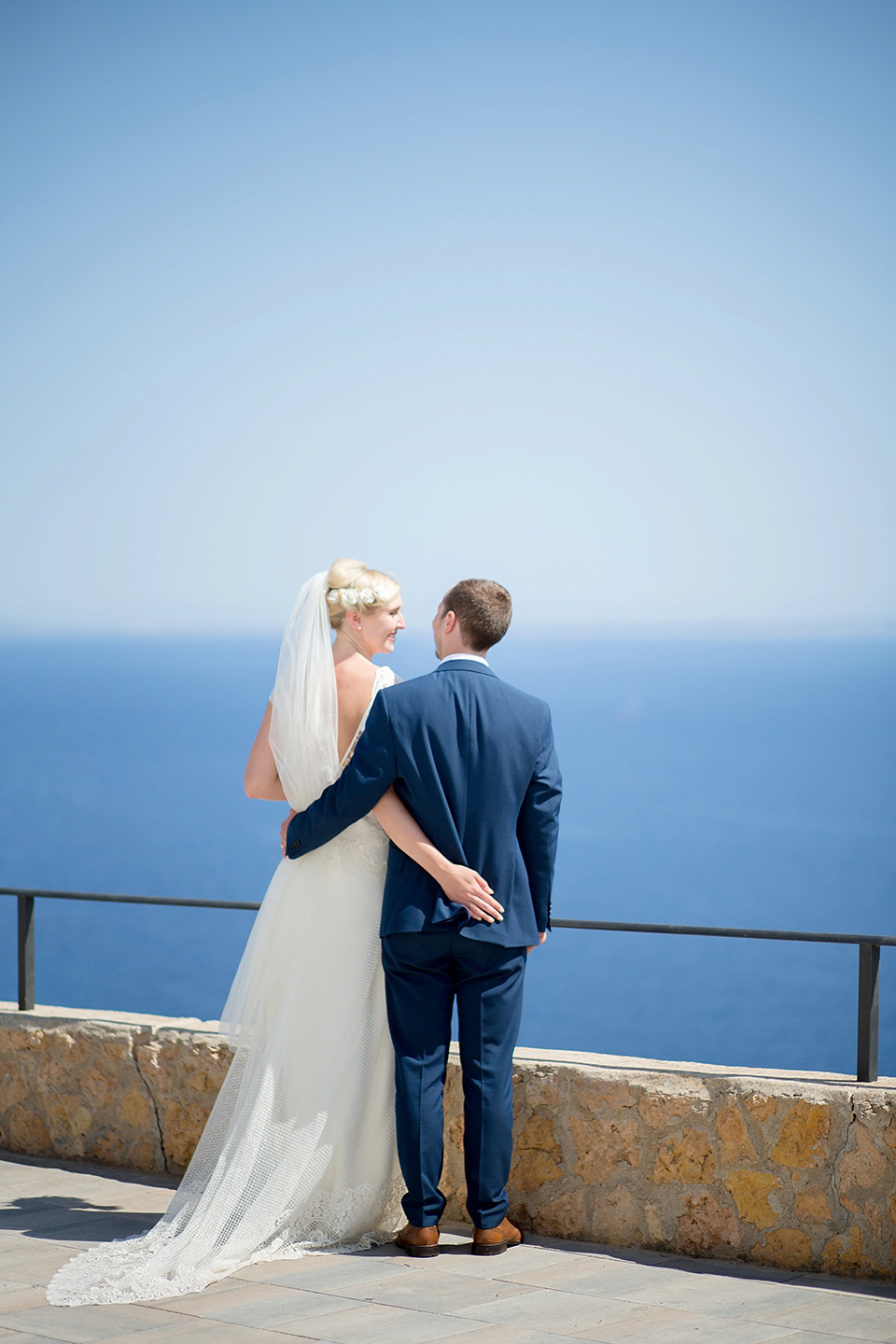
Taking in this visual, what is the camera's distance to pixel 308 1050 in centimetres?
311

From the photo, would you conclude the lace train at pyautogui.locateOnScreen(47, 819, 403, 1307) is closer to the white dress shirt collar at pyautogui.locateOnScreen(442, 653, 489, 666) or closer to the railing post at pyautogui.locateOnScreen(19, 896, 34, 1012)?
the white dress shirt collar at pyautogui.locateOnScreen(442, 653, 489, 666)

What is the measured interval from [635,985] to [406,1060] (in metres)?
63.8

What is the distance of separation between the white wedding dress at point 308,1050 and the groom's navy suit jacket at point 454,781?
150mm

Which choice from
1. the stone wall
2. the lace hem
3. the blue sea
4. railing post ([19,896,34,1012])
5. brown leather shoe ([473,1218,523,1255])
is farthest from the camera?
the blue sea

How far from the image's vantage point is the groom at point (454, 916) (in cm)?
297

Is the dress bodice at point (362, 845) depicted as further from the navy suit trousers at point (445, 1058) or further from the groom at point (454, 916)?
the navy suit trousers at point (445, 1058)

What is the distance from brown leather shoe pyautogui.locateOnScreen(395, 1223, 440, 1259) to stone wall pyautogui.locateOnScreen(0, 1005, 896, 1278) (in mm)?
292

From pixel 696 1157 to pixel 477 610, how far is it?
4.11 ft

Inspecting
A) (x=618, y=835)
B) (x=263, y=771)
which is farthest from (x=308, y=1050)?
(x=618, y=835)

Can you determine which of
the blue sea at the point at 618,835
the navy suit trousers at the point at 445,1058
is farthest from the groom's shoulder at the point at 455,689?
the blue sea at the point at 618,835

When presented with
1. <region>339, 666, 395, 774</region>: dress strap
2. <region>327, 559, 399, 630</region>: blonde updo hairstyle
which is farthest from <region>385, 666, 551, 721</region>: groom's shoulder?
<region>327, 559, 399, 630</region>: blonde updo hairstyle

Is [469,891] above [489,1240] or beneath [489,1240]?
above

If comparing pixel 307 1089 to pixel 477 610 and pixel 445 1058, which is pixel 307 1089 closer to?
pixel 445 1058

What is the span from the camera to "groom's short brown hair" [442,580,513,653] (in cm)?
305
